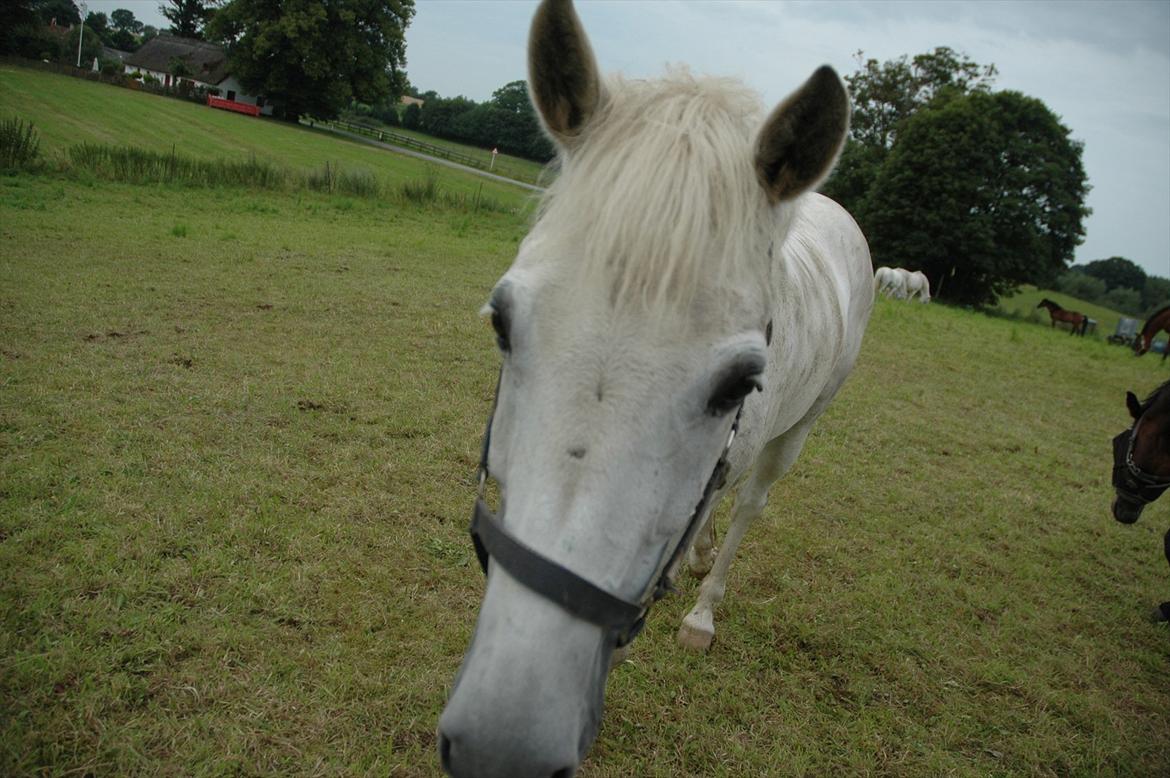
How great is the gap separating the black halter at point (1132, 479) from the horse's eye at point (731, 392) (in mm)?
4237

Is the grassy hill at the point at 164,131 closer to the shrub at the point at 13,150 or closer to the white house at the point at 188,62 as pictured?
the shrub at the point at 13,150

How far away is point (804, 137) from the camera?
4.84ft

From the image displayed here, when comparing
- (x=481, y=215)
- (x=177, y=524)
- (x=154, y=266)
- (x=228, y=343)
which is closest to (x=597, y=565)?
(x=177, y=524)

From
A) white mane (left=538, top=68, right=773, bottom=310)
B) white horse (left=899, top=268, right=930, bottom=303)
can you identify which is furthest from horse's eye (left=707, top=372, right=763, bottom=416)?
white horse (left=899, top=268, right=930, bottom=303)

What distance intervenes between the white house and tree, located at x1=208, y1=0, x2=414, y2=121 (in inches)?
349

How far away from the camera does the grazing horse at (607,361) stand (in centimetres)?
115

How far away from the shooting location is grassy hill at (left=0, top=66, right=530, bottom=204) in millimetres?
20445

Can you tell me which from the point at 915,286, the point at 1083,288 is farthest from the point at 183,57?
the point at 1083,288

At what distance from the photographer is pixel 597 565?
1.19 meters

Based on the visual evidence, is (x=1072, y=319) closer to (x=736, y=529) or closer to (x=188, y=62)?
(x=736, y=529)

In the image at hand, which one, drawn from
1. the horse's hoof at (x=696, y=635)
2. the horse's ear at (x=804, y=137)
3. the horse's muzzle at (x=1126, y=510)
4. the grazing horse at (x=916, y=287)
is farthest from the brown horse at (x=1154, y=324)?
the grazing horse at (x=916, y=287)

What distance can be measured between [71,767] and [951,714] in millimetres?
3749

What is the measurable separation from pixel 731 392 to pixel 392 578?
8.35 ft

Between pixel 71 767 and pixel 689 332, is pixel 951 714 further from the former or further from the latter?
pixel 71 767
